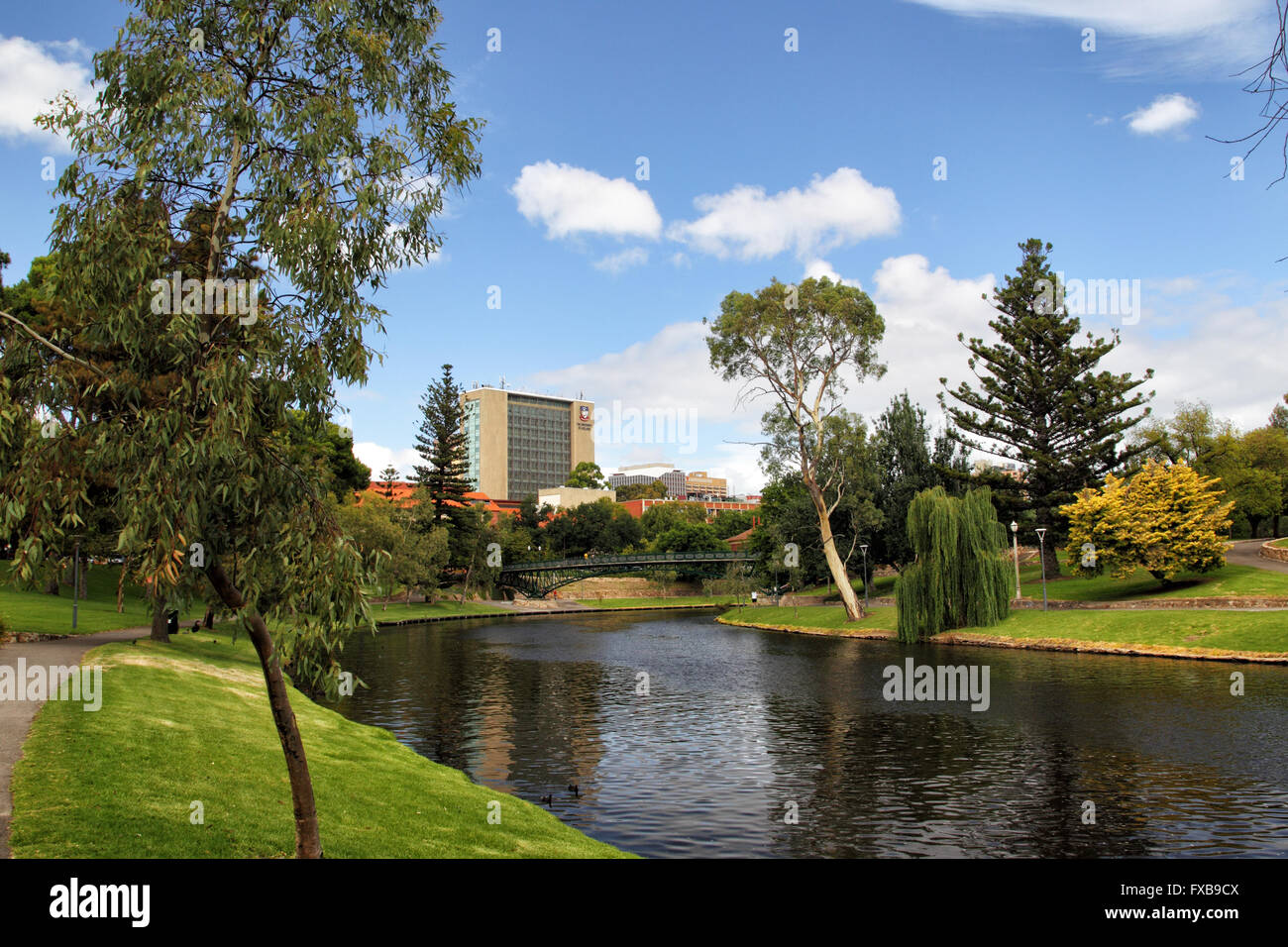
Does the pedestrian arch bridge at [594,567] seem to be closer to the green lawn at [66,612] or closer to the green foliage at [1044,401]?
the green foliage at [1044,401]

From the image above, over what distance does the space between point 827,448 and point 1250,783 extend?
38.2 meters

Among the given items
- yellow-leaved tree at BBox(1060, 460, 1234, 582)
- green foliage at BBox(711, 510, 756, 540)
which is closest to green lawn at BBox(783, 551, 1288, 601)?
yellow-leaved tree at BBox(1060, 460, 1234, 582)

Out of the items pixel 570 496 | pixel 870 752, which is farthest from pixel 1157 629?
pixel 570 496

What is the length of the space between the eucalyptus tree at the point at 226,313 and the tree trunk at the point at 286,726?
0.03 m

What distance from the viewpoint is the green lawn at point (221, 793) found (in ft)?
30.5

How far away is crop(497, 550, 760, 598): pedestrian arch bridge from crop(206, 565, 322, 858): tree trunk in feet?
261

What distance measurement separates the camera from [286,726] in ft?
Result: 27.6

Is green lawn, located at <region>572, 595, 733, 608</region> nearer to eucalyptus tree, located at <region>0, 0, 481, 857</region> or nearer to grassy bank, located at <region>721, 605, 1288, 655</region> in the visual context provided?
grassy bank, located at <region>721, 605, 1288, 655</region>

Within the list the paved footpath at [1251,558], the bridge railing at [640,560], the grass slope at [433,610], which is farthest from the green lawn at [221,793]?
the bridge railing at [640,560]

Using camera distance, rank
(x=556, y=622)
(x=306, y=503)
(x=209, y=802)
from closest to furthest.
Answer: (x=306, y=503) < (x=209, y=802) < (x=556, y=622)

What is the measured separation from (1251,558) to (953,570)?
25.0m

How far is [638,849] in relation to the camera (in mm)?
12992
